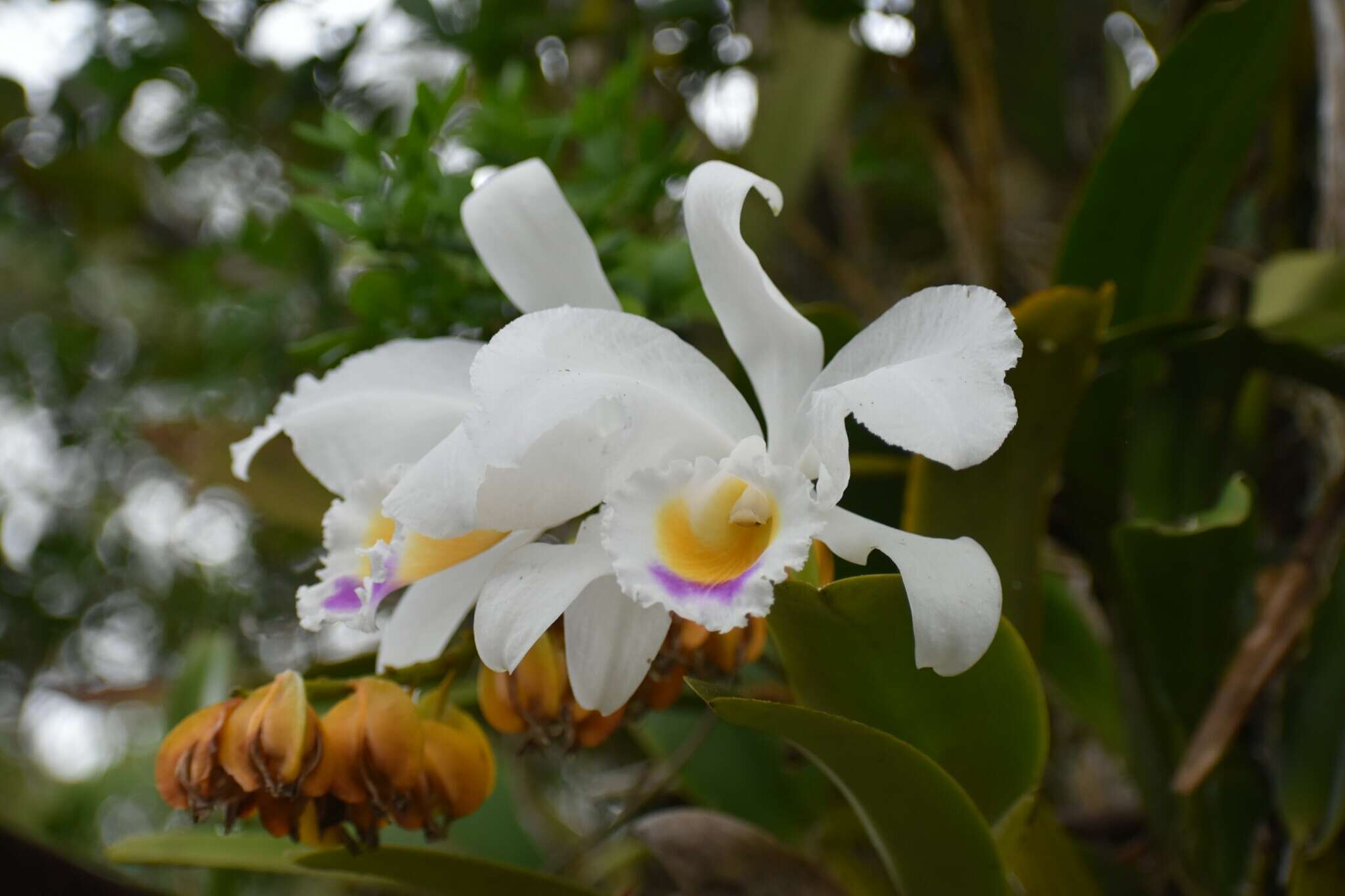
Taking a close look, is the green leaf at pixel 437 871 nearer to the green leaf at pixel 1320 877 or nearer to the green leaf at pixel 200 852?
the green leaf at pixel 200 852

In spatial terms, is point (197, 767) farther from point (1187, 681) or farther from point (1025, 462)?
point (1187, 681)

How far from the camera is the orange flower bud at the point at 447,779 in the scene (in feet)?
1.32

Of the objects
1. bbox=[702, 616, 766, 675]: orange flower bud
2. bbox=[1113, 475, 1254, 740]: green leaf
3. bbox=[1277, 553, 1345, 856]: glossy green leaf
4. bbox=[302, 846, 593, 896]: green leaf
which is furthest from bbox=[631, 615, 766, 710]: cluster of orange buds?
bbox=[1277, 553, 1345, 856]: glossy green leaf

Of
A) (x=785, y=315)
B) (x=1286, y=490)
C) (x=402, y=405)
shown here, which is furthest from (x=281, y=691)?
(x=1286, y=490)

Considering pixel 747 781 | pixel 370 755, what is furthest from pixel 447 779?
pixel 747 781

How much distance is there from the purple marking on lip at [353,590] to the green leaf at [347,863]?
0.37ft

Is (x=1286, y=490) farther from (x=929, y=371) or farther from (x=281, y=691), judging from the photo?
(x=281, y=691)

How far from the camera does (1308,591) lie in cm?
57

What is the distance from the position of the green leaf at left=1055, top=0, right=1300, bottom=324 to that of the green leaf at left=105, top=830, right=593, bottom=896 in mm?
489

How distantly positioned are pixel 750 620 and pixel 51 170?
1266 millimetres

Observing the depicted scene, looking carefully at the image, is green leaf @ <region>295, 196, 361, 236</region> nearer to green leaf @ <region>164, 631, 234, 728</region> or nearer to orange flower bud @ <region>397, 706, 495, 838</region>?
orange flower bud @ <region>397, 706, 495, 838</region>

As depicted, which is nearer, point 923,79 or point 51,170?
point 923,79

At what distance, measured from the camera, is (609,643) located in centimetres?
39

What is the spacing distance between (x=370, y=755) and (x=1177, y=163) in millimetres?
578
